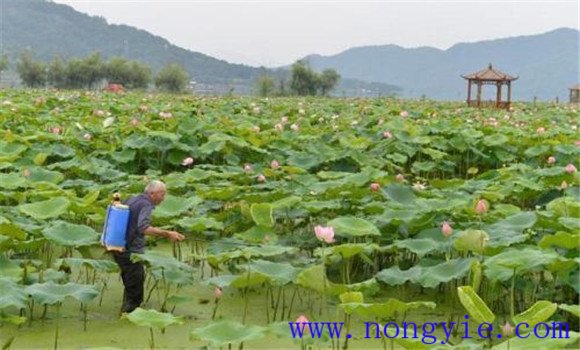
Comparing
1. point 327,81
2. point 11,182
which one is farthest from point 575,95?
point 11,182

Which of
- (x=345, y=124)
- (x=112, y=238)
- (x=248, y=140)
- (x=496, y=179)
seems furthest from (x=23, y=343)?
(x=345, y=124)

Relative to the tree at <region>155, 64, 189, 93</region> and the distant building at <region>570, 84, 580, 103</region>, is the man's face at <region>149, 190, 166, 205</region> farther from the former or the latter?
the tree at <region>155, 64, 189, 93</region>

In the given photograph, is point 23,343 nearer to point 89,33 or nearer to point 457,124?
point 457,124

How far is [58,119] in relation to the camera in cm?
877

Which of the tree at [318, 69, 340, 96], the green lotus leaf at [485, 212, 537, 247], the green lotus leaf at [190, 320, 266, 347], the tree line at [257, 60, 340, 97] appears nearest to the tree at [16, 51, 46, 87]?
the tree line at [257, 60, 340, 97]

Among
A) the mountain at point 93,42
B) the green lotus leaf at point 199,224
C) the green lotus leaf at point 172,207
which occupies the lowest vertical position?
the green lotus leaf at point 199,224

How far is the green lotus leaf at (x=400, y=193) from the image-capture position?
4.34 meters

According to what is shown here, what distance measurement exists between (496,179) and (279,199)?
1.71m

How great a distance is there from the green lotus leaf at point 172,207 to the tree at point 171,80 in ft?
146

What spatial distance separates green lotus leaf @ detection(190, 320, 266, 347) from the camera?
2334 mm

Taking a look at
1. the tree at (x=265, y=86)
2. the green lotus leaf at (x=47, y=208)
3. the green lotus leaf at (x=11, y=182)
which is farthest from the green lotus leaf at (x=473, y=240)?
the tree at (x=265, y=86)

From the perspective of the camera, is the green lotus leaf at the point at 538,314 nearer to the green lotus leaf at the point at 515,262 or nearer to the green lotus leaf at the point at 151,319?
the green lotus leaf at the point at 515,262

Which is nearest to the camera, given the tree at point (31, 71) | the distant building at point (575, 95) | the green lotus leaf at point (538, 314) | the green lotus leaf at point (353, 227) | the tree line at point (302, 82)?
the green lotus leaf at point (538, 314)

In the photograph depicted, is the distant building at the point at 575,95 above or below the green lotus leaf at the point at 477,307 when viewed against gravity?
above
